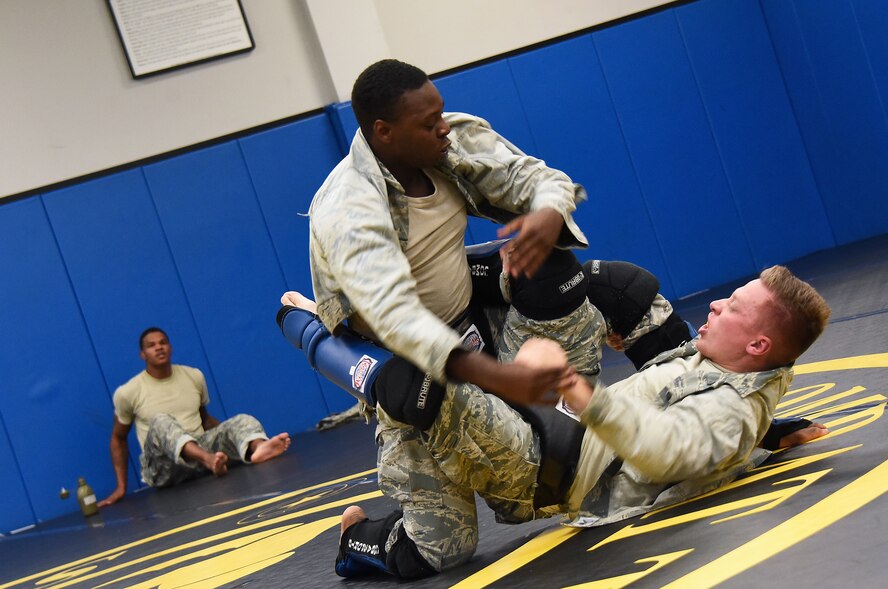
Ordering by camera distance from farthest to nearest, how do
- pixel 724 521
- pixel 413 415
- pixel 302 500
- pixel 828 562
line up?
pixel 302 500 < pixel 413 415 < pixel 724 521 < pixel 828 562

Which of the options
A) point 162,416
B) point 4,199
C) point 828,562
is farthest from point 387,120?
point 4,199

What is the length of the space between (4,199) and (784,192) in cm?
590

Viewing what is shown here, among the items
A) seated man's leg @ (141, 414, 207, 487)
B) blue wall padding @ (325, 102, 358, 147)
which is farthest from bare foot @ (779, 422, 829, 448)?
blue wall padding @ (325, 102, 358, 147)

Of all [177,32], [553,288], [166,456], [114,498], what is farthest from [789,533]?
[177,32]

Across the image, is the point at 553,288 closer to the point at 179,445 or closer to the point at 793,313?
the point at 793,313

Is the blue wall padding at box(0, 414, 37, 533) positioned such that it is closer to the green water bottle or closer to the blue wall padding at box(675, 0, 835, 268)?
the green water bottle

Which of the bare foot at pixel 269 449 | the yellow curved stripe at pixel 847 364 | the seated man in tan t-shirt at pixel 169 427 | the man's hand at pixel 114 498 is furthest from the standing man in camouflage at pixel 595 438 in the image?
the man's hand at pixel 114 498

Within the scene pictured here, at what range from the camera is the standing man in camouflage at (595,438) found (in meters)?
2.34

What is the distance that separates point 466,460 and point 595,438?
298 millimetres

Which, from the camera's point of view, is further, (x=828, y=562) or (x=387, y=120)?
(x=387, y=120)

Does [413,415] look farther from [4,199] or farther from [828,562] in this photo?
[4,199]

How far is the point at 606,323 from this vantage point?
2.94 m

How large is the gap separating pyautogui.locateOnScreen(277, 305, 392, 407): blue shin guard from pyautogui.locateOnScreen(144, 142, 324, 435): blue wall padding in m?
4.75

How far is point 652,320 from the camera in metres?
2.97
